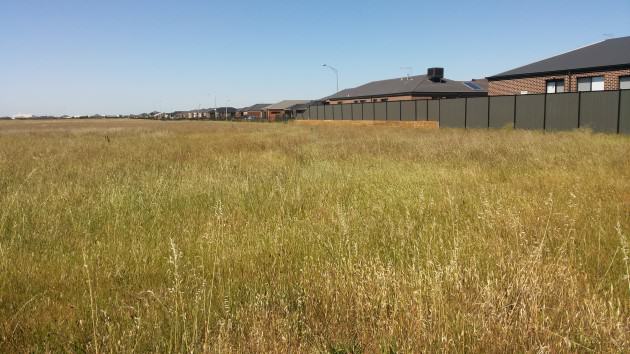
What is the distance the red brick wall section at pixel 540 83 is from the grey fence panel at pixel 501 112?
7110 mm

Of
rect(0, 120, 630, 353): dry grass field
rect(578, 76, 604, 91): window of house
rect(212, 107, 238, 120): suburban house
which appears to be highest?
rect(212, 107, 238, 120): suburban house

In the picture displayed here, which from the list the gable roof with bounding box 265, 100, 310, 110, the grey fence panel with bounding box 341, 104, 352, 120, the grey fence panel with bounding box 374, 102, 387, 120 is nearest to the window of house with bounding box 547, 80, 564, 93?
the grey fence panel with bounding box 374, 102, 387, 120

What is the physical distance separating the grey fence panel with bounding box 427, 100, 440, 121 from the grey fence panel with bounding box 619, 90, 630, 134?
1486 centimetres

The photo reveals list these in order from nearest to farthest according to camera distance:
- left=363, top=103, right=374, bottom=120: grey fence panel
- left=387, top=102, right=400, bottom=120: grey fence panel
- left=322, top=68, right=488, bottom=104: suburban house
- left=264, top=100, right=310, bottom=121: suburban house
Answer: left=387, top=102, right=400, bottom=120: grey fence panel < left=363, top=103, right=374, bottom=120: grey fence panel < left=322, top=68, right=488, bottom=104: suburban house < left=264, top=100, right=310, bottom=121: suburban house

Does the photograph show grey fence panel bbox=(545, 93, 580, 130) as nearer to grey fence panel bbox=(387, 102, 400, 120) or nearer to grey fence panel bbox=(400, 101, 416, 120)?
grey fence panel bbox=(400, 101, 416, 120)

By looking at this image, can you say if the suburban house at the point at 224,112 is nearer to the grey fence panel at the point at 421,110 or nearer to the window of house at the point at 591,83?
the grey fence panel at the point at 421,110

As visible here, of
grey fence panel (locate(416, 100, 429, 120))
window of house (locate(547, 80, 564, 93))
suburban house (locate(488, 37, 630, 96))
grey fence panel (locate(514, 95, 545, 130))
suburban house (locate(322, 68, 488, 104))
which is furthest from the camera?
suburban house (locate(322, 68, 488, 104))

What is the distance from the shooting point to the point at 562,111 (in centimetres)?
2431

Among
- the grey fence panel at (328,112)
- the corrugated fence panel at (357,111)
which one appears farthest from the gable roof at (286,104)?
the corrugated fence panel at (357,111)

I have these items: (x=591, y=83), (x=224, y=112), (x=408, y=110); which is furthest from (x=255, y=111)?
(x=591, y=83)

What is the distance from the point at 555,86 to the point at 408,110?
498 inches

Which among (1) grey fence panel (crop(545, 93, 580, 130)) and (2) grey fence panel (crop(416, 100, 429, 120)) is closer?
(1) grey fence panel (crop(545, 93, 580, 130))

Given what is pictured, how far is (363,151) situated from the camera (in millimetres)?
13992

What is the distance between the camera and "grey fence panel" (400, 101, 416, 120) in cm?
3875
